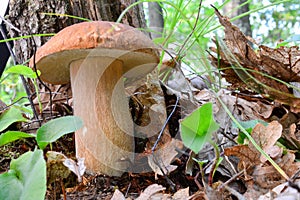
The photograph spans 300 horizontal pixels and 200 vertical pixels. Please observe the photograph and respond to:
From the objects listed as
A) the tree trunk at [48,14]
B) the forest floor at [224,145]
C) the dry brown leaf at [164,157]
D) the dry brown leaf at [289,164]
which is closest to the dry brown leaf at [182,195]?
the forest floor at [224,145]

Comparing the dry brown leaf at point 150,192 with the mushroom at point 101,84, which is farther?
the mushroom at point 101,84

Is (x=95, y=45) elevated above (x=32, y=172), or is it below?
above

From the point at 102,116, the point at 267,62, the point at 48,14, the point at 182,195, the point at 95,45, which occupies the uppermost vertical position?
the point at 48,14

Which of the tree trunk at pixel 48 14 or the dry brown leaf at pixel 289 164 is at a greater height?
the tree trunk at pixel 48 14

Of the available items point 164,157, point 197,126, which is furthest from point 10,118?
point 197,126

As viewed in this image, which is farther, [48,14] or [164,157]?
[48,14]

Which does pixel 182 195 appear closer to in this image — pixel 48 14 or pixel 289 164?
pixel 289 164

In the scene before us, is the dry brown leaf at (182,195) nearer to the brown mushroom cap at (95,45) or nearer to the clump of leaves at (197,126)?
the clump of leaves at (197,126)
